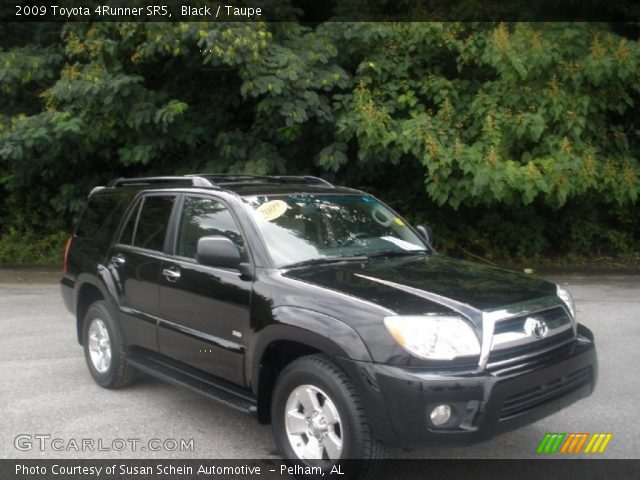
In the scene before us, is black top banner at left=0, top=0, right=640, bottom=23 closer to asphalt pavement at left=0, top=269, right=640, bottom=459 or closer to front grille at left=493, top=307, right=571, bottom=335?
asphalt pavement at left=0, top=269, right=640, bottom=459

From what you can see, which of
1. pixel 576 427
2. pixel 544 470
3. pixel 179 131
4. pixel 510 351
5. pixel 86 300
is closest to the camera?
pixel 510 351

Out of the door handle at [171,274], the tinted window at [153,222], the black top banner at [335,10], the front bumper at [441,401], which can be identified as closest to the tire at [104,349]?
the tinted window at [153,222]

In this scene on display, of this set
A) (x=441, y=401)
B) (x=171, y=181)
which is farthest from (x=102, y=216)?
(x=441, y=401)

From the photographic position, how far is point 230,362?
411 cm

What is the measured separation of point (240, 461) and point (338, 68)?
7516 mm

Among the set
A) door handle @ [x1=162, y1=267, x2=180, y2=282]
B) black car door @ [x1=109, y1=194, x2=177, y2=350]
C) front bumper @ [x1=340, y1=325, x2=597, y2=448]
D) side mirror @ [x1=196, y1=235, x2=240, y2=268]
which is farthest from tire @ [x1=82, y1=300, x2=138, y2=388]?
front bumper @ [x1=340, y1=325, x2=597, y2=448]

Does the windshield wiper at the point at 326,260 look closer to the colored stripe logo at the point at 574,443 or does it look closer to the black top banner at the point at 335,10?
the colored stripe logo at the point at 574,443

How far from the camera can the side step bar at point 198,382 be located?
13.1 ft

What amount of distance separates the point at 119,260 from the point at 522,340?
3350 mm

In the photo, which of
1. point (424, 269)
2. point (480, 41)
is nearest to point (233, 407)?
point (424, 269)

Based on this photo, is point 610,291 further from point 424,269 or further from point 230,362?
point 230,362

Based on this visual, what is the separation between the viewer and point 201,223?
15.4ft

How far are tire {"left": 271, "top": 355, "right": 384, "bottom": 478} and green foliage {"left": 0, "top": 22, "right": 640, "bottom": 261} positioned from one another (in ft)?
21.6

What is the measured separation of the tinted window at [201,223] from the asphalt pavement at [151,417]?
→ 1.26 meters
